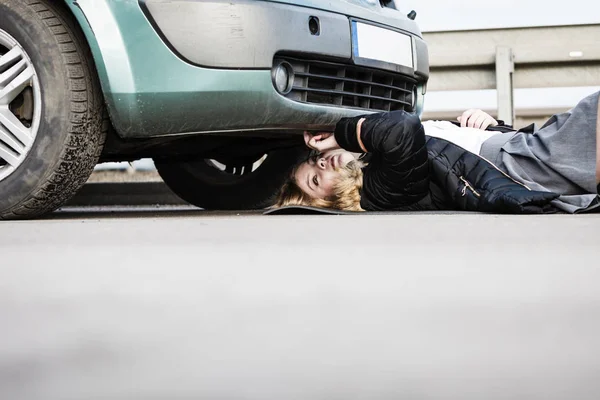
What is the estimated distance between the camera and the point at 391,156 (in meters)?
3.38

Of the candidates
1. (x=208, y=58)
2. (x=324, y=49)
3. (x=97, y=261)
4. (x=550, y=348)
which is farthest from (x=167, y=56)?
(x=550, y=348)

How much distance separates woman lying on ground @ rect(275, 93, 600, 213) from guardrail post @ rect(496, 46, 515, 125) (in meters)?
2.84

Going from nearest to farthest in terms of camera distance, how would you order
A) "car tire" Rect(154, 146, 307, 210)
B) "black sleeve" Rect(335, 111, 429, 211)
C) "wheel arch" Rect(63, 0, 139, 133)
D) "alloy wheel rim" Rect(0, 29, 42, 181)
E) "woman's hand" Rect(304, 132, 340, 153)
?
"wheel arch" Rect(63, 0, 139, 133) → "alloy wheel rim" Rect(0, 29, 42, 181) → "black sleeve" Rect(335, 111, 429, 211) → "woman's hand" Rect(304, 132, 340, 153) → "car tire" Rect(154, 146, 307, 210)

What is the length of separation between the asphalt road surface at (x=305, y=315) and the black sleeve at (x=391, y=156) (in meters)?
0.72

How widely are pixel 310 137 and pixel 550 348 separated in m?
2.24

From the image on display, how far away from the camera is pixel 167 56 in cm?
309

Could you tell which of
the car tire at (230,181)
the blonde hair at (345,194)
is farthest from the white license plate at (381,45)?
the car tire at (230,181)

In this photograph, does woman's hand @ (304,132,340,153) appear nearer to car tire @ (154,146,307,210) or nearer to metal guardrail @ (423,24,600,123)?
car tire @ (154,146,307,210)

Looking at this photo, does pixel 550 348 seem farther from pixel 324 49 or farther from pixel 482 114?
pixel 482 114

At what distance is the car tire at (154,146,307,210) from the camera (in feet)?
14.8

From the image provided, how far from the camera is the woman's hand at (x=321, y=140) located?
3658 mm

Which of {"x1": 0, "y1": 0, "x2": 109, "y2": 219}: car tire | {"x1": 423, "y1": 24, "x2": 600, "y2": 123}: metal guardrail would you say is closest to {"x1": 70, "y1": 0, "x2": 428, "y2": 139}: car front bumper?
{"x1": 0, "y1": 0, "x2": 109, "y2": 219}: car tire

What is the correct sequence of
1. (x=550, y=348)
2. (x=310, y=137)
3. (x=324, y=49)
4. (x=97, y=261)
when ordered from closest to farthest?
1. (x=550, y=348)
2. (x=97, y=261)
3. (x=324, y=49)
4. (x=310, y=137)

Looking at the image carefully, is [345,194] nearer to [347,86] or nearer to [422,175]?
[422,175]
